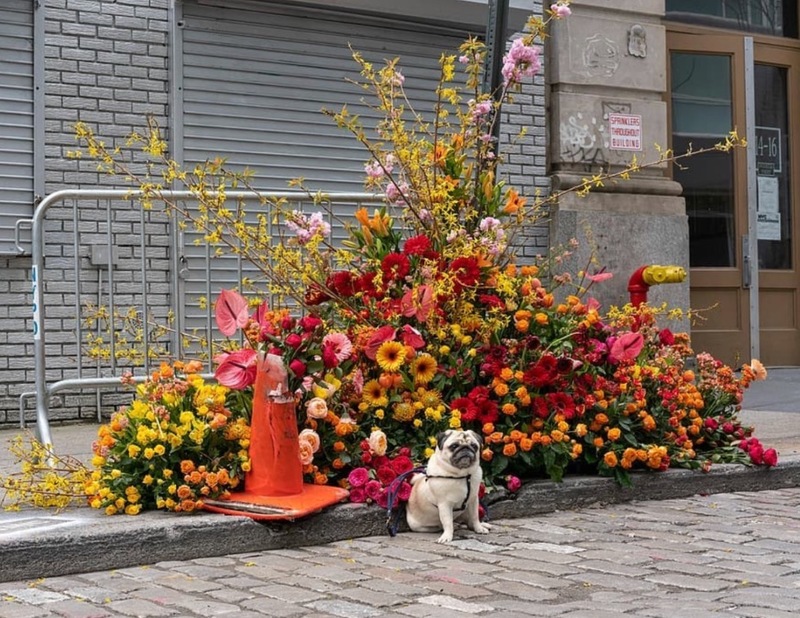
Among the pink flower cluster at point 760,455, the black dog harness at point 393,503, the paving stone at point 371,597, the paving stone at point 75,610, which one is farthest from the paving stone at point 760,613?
the pink flower cluster at point 760,455

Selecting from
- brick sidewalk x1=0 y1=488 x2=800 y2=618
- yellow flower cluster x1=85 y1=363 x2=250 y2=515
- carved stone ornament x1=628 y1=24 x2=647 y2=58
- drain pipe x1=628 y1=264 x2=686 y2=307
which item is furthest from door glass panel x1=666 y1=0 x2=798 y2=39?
yellow flower cluster x1=85 y1=363 x2=250 y2=515

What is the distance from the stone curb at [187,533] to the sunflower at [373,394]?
60 cm

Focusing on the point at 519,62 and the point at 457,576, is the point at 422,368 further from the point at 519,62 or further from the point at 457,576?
the point at 519,62

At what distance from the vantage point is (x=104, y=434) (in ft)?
17.5

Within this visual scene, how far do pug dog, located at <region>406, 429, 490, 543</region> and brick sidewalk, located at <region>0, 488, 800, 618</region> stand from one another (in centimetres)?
9

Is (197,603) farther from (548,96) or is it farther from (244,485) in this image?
(548,96)

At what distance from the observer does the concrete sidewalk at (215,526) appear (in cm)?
457

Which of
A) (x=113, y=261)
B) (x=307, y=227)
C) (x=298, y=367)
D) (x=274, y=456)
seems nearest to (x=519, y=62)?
(x=307, y=227)

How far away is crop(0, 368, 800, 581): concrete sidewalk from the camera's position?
4.57 meters

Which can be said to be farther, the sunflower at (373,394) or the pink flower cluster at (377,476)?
the sunflower at (373,394)

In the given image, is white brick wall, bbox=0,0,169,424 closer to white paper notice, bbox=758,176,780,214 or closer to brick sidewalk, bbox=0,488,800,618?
brick sidewalk, bbox=0,488,800,618

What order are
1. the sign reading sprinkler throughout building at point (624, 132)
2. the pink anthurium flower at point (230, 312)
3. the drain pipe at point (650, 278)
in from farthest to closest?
the sign reading sprinkler throughout building at point (624, 132) → the drain pipe at point (650, 278) → the pink anthurium flower at point (230, 312)

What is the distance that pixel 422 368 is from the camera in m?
5.84

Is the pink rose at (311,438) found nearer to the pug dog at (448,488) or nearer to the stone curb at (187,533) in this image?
the stone curb at (187,533)
